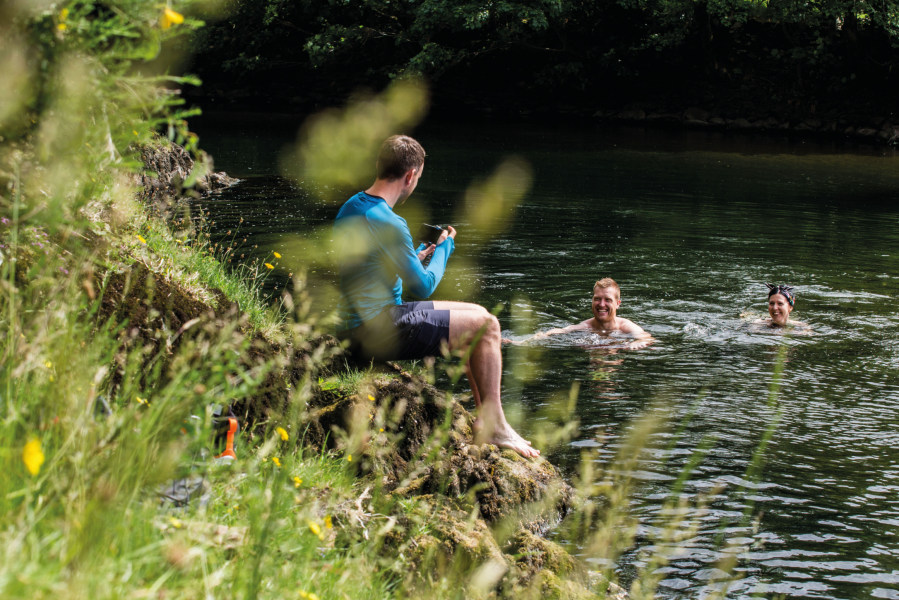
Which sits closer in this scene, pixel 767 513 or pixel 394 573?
pixel 394 573

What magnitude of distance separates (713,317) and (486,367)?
580 cm

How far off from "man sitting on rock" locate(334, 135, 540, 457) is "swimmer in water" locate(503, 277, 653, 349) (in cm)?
374

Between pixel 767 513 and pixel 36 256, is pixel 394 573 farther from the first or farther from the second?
pixel 767 513

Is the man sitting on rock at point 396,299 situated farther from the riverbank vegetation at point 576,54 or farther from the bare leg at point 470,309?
the riverbank vegetation at point 576,54

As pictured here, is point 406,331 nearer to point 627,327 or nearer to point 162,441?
point 162,441

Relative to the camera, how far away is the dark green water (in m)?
5.10

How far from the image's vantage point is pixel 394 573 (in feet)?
11.6

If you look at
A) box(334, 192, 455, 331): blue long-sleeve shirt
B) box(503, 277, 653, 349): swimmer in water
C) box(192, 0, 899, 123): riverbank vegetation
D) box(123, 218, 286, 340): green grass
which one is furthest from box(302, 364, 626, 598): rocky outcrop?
box(192, 0, 899, 123): riverbank vegetation

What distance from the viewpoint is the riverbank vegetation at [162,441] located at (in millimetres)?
2127

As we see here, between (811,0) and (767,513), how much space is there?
3154cm

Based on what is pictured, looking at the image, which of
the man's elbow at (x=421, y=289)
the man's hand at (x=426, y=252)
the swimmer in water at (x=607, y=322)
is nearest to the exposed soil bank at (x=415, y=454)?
the man's elbow at (x=421, y=289)

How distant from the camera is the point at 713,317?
10219mm

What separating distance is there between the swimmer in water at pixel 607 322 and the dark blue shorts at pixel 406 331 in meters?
3.78

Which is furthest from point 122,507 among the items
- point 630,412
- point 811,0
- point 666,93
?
point 666,93
